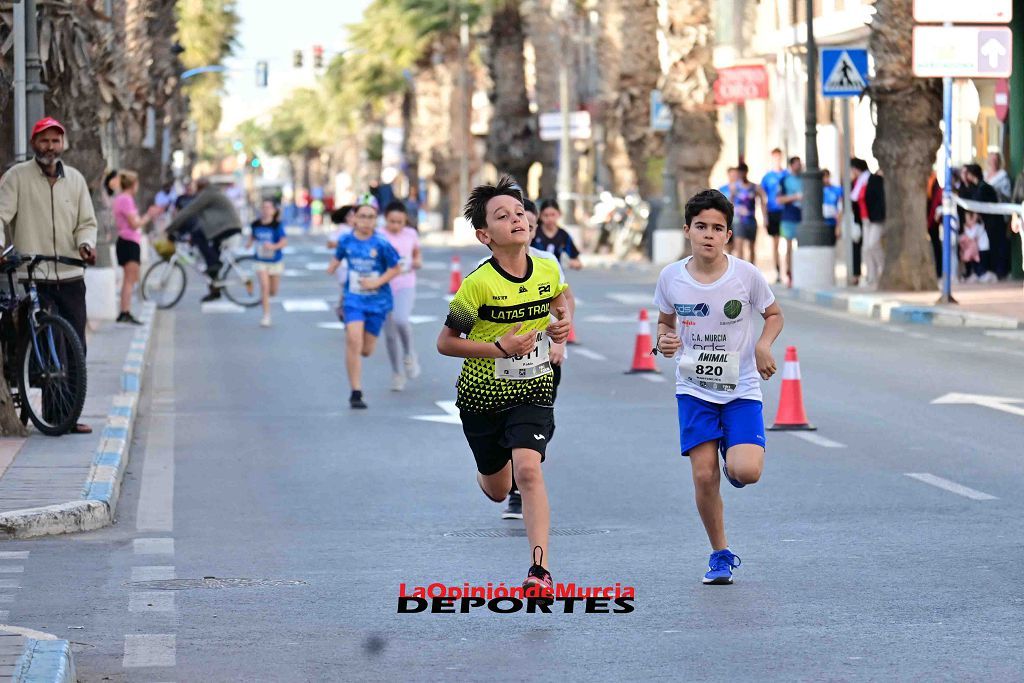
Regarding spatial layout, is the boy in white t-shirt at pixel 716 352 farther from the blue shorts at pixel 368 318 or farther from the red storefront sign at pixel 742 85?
the red storefront sign at pixel 742 85

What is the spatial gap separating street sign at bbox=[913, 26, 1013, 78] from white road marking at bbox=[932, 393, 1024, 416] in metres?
10.3

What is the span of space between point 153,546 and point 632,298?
23.1 meters

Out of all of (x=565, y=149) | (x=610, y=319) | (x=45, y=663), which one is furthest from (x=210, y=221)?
(x=565, y=149)

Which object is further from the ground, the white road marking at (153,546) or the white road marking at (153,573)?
the white road marking at (153,573)

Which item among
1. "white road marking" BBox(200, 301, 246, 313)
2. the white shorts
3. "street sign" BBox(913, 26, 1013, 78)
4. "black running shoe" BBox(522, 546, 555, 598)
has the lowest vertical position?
"white road marking" BBox(200, 301, 246, 313)

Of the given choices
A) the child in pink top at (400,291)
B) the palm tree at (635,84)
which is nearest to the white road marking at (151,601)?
the child in pink top at (400,291)

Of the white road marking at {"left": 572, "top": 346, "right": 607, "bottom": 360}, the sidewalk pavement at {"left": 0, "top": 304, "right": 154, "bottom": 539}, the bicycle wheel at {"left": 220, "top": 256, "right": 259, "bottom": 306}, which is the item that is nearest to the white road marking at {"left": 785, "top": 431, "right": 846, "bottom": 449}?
the sidewalk pavement at {"left": 0, "top": 304, "right": 154, "bottom": 539}

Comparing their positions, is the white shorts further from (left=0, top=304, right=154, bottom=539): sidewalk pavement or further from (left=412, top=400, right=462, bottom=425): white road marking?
(left=412, top=400, right=462, bottom=425): white road marking

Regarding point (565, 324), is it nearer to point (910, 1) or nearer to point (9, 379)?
point (9, 379)

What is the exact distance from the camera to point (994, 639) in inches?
298

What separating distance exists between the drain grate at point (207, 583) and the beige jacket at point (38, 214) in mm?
5293

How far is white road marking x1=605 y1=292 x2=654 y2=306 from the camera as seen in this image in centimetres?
3186

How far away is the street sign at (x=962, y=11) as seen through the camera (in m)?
27.1

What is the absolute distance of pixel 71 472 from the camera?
12125 mm
